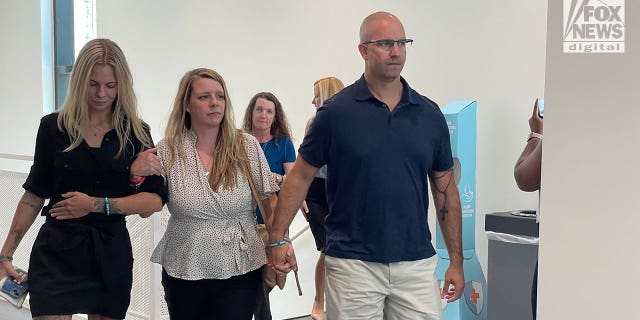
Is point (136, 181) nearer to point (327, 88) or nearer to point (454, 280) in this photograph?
point (454, 280)

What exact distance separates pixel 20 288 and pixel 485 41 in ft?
10.3

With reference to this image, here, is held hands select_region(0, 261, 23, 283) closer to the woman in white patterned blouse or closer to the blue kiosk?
the woman in white patterned blouse

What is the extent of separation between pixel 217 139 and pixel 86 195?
506 mm

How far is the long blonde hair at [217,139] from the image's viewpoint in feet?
9.25

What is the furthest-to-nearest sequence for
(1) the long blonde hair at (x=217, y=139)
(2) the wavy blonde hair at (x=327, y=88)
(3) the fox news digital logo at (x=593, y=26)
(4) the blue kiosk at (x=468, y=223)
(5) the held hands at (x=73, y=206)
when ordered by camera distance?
(2) the wavy blonde hair at (x=327, y=88)
(4) the blue kiosk at (x=468, y=223)
(1) the long blonde hair at (x=217, y=139)
(5) the held hands at (x=73, y=206)
(3) the fox news digital logo at (x=593, y=26)

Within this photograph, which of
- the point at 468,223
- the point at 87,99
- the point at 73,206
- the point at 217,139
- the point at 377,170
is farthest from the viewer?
the point at 468,223

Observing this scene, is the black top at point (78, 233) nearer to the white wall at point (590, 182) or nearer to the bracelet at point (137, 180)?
the bracelet at point (137, 180)

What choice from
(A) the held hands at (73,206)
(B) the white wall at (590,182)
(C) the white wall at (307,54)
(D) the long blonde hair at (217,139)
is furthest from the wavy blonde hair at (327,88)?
(B) the white wall at (590,182)

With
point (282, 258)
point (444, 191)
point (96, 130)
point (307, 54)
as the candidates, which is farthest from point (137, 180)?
point (307, 54)

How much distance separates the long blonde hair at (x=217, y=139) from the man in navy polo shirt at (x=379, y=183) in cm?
30

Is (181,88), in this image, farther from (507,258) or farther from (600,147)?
(507,258)

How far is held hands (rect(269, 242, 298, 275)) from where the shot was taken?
2.79 metres

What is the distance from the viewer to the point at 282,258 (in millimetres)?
2799

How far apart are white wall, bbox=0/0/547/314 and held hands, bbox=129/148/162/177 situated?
259 cm
